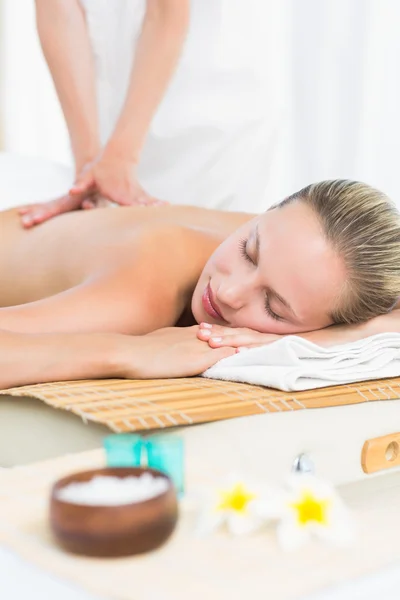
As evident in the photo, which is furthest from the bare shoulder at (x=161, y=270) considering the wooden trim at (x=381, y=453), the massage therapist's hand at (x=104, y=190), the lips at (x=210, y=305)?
the wooden trim at (x=381, y=453)

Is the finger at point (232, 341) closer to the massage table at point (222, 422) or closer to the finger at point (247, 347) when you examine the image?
the finger at point (247, 347)

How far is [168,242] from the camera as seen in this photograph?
75.4 inches

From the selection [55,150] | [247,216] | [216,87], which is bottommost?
[55,150]

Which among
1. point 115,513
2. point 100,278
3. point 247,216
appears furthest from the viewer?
point 247,216

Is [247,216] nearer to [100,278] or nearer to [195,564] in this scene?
[100,278]

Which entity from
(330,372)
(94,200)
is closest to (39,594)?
(330,372)

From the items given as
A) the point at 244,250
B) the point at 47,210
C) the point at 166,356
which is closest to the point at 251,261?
the point at 244,250

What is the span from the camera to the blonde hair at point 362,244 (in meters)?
1.63

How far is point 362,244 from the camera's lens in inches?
64.3

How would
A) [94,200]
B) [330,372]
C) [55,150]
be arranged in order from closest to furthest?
[330,372]
[94,200]
[55,150]

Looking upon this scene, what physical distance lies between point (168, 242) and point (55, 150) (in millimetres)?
2820

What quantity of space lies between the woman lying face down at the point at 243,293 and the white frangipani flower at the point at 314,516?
0.62 m

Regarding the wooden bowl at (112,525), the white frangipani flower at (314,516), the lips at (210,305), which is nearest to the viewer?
the wooden bowl at (112,525)

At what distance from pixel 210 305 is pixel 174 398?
462 mm
